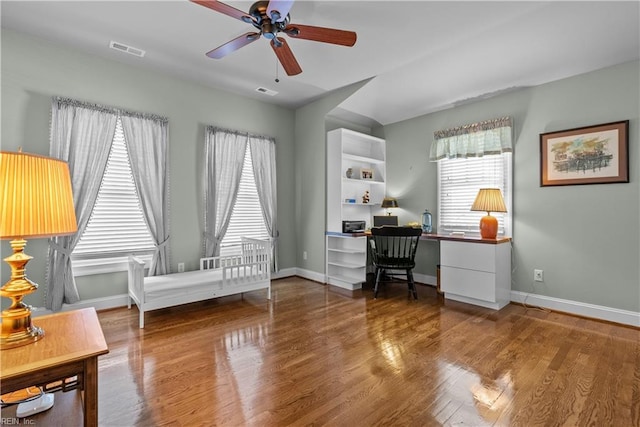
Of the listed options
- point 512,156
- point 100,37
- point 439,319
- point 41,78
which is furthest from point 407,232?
point 41,78

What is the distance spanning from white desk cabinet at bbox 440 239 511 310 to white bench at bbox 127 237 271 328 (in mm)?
2293

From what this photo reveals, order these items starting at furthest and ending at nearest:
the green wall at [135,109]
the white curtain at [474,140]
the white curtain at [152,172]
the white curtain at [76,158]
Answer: the white curtain at [474,140]
the white curtain at [152,172]
the white curtain at [76,158]
the green wall at [135,109]

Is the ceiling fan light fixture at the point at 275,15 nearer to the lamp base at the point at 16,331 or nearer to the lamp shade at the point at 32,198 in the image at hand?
the lamp shade at the point at 32,198

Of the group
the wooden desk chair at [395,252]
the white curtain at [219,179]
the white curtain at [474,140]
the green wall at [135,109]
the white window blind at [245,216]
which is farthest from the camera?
the white window blind at [245,216]

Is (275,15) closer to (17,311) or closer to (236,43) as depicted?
(236,43)

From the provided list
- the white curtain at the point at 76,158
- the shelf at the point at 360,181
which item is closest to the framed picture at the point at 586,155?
the shelf at the point at 360,181

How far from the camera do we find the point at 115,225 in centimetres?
341

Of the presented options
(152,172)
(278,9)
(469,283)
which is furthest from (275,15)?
(469,283)

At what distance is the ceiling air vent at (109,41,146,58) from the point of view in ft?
9.95

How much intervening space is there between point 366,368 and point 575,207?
293 cm

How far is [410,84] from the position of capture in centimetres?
385

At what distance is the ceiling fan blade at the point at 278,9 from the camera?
1866 millimetres

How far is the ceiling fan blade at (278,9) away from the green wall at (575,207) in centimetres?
307

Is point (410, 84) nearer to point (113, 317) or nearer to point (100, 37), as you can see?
point (100, 37)
